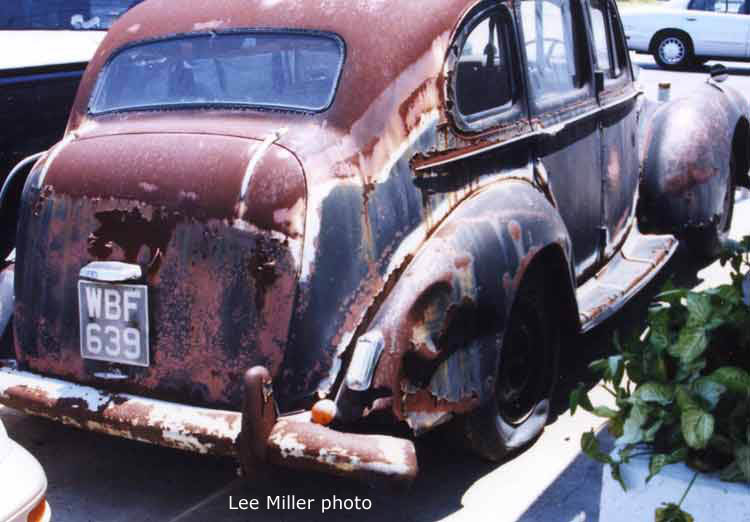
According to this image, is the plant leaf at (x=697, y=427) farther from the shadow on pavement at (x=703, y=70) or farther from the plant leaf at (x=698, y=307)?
the shadow on pavement at (x=703, y=70)

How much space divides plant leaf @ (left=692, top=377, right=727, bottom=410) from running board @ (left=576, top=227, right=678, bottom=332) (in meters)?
1.79

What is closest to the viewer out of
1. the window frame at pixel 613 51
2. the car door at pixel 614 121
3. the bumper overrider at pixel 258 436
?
the bumper overrider at pixel 258 436

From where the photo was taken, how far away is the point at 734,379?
2461mm

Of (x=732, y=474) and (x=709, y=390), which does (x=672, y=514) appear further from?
(x=709, y=390)

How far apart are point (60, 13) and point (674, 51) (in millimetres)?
12063

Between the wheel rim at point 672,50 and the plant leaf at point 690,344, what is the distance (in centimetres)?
1496

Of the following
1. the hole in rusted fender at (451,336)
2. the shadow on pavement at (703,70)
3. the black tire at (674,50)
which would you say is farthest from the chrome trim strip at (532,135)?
the black tire at (674,50)

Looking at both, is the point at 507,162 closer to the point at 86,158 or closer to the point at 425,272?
the point at 425,272

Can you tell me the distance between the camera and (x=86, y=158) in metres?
3.68

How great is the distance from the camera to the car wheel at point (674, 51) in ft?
53.9

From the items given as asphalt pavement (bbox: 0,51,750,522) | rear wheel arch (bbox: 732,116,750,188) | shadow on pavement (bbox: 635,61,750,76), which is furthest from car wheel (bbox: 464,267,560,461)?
shadow on pavement (bbox: 635,61,750,76)

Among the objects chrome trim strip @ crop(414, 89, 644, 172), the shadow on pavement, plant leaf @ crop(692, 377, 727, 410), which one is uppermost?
chrome trim strip @ crop(414, 89, 644, 172)

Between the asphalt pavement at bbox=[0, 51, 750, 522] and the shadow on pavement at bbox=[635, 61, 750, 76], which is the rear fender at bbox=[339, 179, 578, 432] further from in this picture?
the shadow on pavement at bbox=[635, 61, 750, 76]

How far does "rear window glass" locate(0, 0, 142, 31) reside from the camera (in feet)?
22.4
